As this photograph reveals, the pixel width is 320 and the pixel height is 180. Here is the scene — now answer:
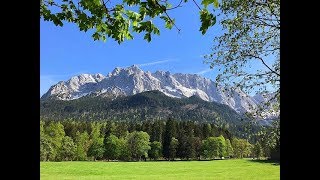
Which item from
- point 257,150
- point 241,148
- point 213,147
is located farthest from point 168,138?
point 257,150

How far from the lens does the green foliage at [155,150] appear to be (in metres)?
116

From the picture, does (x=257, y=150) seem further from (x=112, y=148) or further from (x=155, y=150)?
(x=112, y=148)

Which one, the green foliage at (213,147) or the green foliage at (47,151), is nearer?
the green foliage at (47,151)

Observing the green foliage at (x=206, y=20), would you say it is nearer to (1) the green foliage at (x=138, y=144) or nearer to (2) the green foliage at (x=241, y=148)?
(1) the green foliage at (x=138, y=144)

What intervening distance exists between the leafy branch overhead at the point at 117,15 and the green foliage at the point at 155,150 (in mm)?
111687

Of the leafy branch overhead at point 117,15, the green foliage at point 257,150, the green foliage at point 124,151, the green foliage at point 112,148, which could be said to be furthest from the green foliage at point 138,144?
the leafy branch overhead at point 117,15

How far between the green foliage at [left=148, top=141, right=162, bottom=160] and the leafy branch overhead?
111687 mm

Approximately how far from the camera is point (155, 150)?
11806 cm

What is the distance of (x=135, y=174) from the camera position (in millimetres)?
75812

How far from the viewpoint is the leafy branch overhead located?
12.1 ft

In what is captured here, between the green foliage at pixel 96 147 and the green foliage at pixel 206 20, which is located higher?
the green foliage at pixel 206 20
